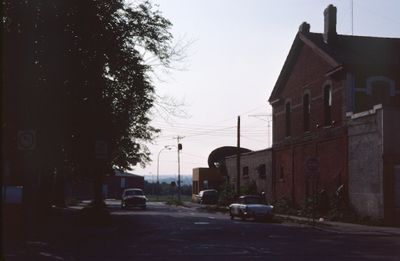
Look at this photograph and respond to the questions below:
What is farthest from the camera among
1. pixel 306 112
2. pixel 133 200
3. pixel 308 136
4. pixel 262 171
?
pixel 262 171

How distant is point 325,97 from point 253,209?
33.2ft

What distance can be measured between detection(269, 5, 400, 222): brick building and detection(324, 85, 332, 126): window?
6 cm

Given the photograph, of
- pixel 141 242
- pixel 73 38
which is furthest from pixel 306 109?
pixel 141 242

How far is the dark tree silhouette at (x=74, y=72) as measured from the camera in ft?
70.4

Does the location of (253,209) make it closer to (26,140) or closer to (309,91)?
(309,91)

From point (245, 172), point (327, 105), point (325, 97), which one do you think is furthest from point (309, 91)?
point (245, 172)

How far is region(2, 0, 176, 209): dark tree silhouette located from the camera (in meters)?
21.5

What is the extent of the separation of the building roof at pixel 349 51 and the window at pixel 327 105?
73.3 inches

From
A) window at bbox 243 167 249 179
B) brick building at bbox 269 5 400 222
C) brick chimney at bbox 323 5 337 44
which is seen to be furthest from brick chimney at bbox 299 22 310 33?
window at bbox 243 167 249 179

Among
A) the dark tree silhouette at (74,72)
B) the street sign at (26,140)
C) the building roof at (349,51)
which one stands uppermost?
the building roof at (349,51)

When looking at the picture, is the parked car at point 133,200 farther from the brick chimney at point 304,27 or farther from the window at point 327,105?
the brick chimney at point 304,27

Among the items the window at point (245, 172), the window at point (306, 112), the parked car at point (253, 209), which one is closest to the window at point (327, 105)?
the window at point (306, 112)

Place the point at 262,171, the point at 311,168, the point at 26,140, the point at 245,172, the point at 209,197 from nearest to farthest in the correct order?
the point at 26,140 → the point at 311,168 → the point at 262,171 → the point at 245,172 → the point at 209,197

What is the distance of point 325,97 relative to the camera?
37469 millimetres
